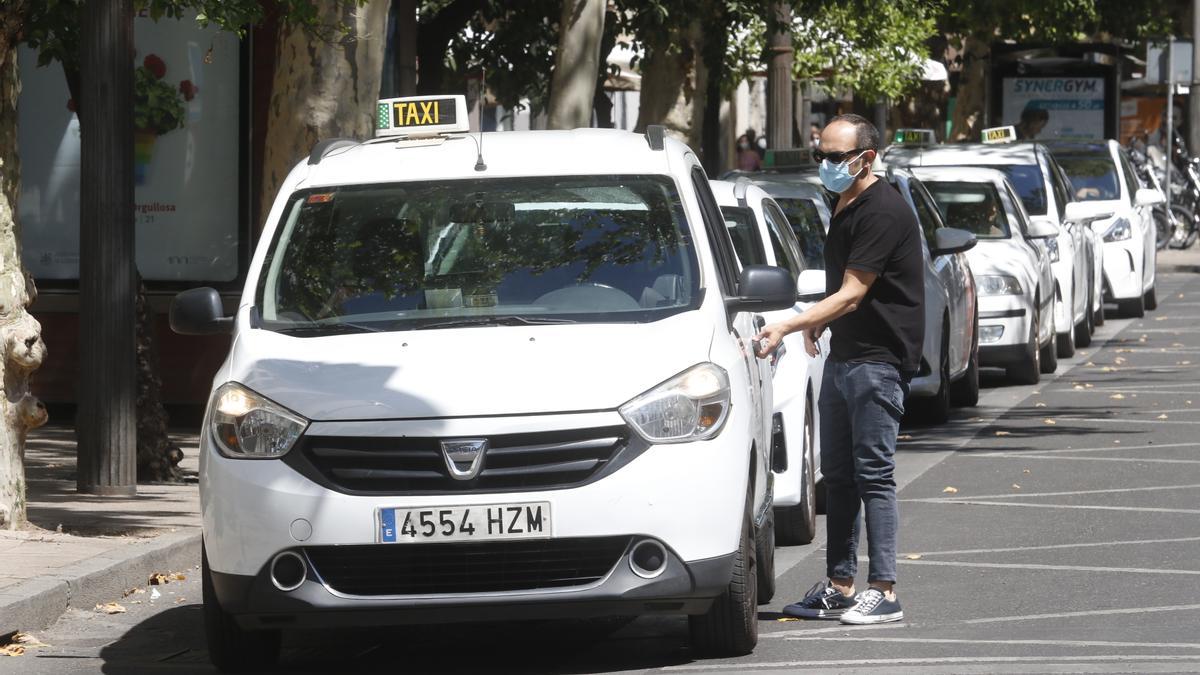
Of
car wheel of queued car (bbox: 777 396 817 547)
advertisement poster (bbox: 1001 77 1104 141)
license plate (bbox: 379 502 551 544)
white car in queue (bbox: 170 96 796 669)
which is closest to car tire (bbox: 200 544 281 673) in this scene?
white car in queue (bbox: 170 96 796 669)

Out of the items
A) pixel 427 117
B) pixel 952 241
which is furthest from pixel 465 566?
pixel 952 241

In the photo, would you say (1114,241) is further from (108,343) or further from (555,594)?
(555,594)

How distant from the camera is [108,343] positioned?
10.3 m

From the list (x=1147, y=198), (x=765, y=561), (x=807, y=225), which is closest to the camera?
(x=765, y=561)

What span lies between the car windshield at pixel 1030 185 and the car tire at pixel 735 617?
12.3m

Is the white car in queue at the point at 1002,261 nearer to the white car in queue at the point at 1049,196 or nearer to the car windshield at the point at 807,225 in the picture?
the white car in queue at the point at 1049,196

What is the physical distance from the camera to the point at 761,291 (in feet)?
23.2

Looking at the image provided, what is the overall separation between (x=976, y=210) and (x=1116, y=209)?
5608mm

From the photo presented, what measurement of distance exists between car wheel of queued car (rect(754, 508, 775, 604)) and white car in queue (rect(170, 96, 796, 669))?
1.50 feet

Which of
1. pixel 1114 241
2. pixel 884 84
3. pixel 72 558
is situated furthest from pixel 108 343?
pixel 884 84

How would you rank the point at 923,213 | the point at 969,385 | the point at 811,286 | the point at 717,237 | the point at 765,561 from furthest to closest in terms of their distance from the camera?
1. the point at 969,385
2. the point at 923,213
3. the point at 811,286
4. the point at 765,561
5. the point at 717,237

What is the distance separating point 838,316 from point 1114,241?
51.0 ft

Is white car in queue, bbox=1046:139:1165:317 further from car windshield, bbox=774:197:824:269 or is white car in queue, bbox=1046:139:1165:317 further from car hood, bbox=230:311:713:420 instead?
car hood, bbox=230:311:713:420

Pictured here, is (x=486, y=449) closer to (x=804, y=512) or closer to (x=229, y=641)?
(x=229, y=641)
